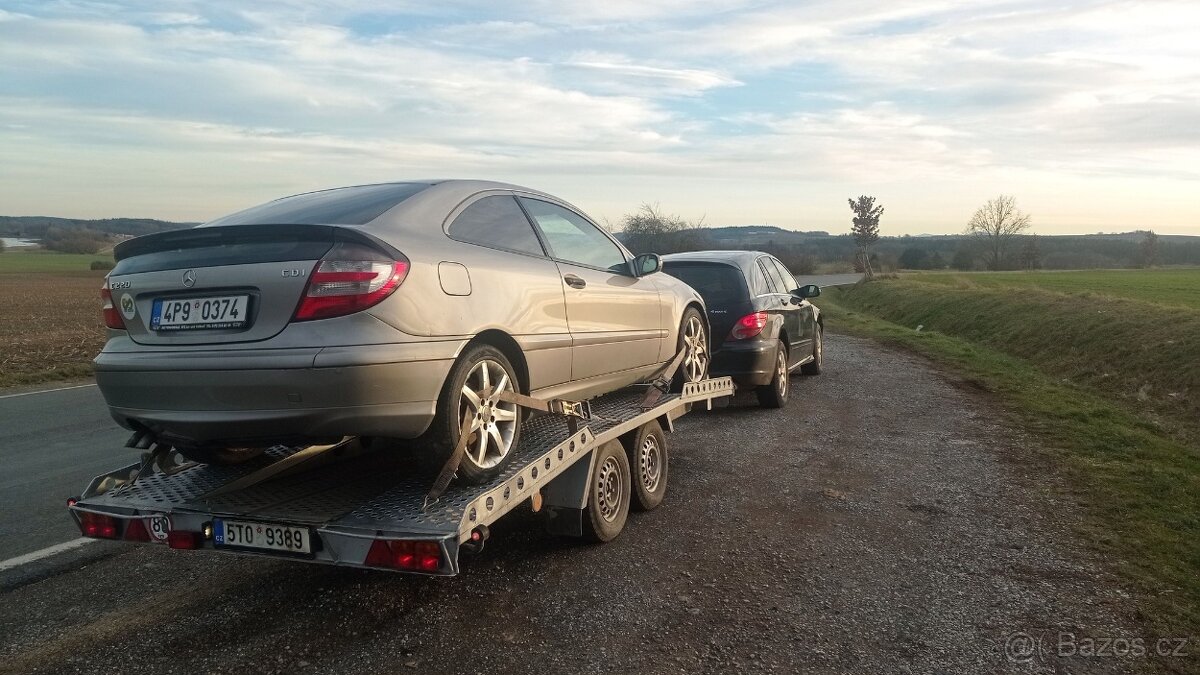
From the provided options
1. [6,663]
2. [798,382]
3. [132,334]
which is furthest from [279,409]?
[798,382]

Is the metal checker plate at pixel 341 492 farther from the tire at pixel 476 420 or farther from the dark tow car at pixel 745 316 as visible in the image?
the dark tow car at pixel 745 316

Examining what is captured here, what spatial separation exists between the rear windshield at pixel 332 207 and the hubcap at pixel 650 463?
2.21m

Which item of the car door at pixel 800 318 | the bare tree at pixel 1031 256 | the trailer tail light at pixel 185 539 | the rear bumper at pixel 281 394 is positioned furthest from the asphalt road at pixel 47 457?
the bare tree at pixel 1031 256

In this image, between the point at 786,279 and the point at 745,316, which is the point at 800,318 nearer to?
the point at 786,279

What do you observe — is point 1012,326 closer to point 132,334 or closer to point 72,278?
point 132,334

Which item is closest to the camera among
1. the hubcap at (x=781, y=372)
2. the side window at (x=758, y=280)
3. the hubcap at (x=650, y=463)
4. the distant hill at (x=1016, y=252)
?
the hubcap at (x=650, y=463)

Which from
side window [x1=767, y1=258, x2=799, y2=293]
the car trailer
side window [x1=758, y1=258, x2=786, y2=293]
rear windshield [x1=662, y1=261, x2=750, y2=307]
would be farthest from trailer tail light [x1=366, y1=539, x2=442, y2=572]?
side window [x1=767, y1=258, x2=799, y2=293]

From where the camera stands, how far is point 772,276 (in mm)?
10141

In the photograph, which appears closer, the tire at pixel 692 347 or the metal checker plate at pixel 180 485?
the metal checker plate at pixel 180 485

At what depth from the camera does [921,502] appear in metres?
5.72

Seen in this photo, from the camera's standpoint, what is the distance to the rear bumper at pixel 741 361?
28.2 ft

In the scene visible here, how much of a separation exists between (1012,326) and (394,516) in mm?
17678

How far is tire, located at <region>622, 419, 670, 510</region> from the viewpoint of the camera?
5.16 metres

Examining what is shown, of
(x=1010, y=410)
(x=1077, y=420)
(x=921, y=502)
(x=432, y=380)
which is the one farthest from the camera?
(x=1010, y=410)
